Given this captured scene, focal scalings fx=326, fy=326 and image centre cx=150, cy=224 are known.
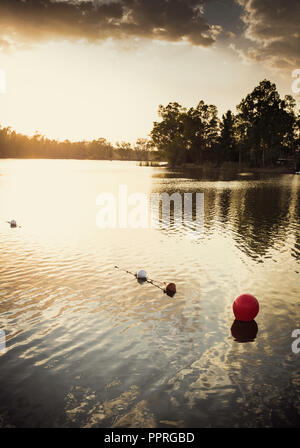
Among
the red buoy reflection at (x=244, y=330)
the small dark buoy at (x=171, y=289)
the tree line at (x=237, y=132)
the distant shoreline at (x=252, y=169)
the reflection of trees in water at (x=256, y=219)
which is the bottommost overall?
the red buoy reflection at (x=244, y=330)

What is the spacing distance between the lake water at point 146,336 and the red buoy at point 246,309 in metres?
0.39

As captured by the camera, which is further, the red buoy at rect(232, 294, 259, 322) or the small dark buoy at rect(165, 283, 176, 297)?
the small dark buoy at rect(165, 283, 176, 297)

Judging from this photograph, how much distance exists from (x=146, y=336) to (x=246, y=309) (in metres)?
4.00

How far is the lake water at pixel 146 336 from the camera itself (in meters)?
8.32

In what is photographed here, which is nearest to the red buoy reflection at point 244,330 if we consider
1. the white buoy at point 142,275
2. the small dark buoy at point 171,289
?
the small dark buoy at point 171,289

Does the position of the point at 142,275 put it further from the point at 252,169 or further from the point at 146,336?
the point at 252,169

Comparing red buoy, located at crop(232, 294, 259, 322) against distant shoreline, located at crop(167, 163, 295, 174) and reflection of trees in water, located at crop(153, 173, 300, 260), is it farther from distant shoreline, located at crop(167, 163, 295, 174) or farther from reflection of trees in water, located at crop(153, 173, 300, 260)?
distant shoreline, located at crop(167, 163, 295, 174)

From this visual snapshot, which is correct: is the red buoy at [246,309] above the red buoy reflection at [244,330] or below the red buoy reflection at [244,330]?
above

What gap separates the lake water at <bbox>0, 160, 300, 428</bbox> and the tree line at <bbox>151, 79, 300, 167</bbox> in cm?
10507

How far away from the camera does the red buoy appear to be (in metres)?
12.5

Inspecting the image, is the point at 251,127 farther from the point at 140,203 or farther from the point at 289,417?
the point at 289,417

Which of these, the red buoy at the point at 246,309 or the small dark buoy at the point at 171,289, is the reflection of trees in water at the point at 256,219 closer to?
the small dark buoy at the point at 171,289

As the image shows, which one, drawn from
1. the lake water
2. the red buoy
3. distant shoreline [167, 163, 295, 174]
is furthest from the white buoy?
distant shoreline [167, 163, 295, 174]
